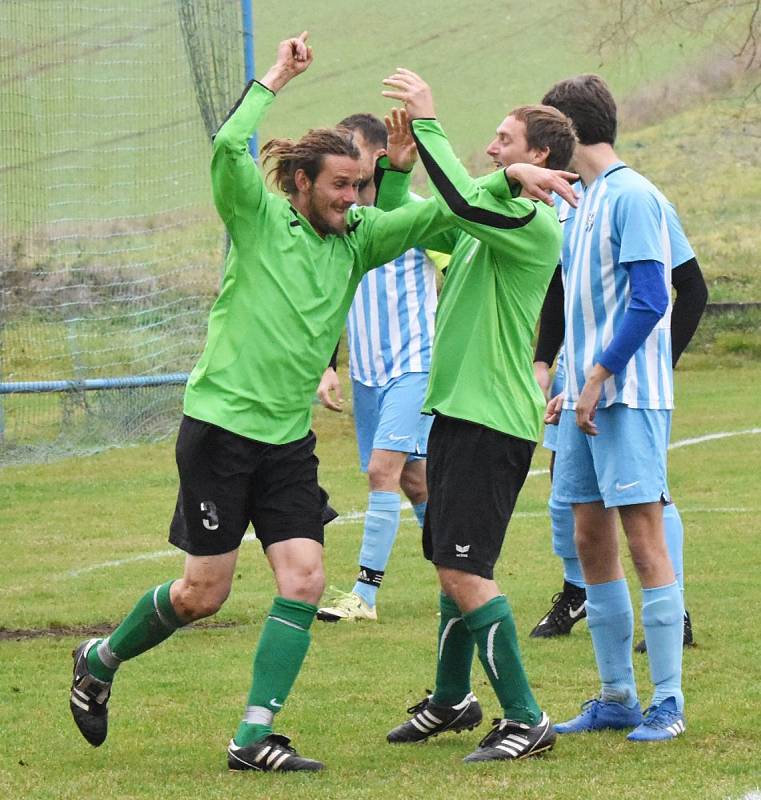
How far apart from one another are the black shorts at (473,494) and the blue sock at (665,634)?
23.7 inches

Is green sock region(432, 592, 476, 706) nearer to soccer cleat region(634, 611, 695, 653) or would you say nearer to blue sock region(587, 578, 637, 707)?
blue sock region(587, 578, 637, 707)

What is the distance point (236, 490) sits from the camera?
16.5 ft

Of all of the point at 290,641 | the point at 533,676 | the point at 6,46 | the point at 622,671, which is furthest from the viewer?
the point at 6,46

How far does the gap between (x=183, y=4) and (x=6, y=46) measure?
1.69m

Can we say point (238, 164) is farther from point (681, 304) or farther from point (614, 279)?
point (681, 304)

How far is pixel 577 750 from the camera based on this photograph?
5.11 m

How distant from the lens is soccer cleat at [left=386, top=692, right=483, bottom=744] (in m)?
5.33

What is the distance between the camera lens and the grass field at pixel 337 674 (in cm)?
477

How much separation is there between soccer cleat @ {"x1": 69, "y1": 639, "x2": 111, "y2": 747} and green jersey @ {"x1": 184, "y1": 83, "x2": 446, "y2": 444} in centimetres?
101

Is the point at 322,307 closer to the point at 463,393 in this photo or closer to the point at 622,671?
the point at 463,393

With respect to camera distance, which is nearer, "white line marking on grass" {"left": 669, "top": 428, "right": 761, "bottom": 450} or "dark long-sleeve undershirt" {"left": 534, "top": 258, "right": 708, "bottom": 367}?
"dark long-sleeve undershirt" {"left": 534, "top": 258, "right": 708, "bottom": 367}

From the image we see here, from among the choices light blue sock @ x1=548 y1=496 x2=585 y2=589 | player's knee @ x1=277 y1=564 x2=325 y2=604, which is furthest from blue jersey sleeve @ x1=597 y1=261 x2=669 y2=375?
light blue sock @ x1=548 y1=496 x2=585 y2=589

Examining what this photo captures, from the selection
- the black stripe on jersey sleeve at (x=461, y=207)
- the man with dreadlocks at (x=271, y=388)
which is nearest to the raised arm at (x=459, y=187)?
the black stripe on jersey sleeve at (x=461, y=207)

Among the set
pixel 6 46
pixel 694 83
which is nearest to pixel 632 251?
pixel 6 46
